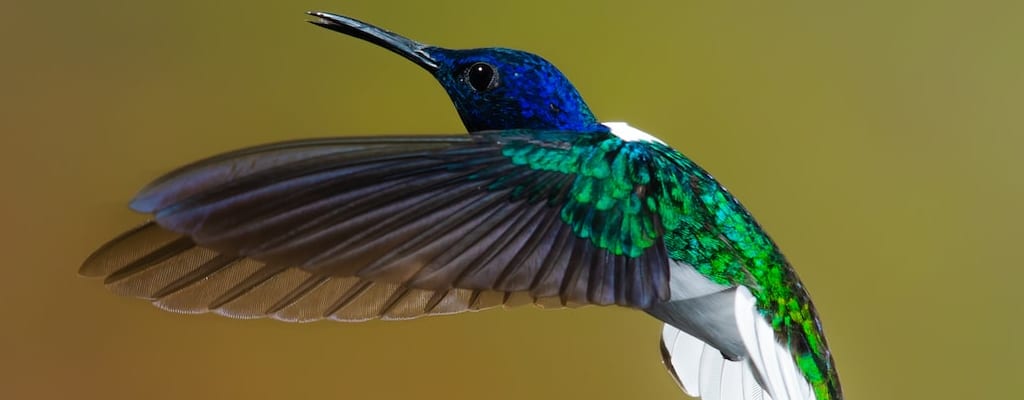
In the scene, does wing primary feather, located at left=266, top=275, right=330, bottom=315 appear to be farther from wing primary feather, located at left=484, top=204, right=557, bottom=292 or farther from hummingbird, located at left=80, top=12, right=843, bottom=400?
wing primary feather, located at left=484, top=204, right=557, bottom=292

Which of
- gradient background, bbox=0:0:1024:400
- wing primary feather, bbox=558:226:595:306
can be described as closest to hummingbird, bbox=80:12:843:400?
wing primary feather, bbox=558:226:595:306

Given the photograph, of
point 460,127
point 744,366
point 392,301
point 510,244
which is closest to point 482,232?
point 510,244

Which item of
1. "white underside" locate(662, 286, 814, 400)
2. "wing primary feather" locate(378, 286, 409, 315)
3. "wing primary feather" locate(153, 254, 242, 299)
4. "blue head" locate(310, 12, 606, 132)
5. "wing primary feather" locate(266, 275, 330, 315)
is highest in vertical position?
"blue head" locate(310, 12, 606, 132)

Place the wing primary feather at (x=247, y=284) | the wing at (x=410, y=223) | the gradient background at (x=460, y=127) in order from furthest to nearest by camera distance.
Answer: the gradient background at (x=460, y=127)
the wing primary feather at (x=247, y=284)
the wing at (x=410, y=223)

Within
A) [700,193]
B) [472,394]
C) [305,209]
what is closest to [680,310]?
[700,193]

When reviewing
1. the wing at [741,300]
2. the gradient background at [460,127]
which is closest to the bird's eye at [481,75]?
Answer: the wing at [741,300]

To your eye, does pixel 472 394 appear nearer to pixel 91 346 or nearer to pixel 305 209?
pixel 91 346

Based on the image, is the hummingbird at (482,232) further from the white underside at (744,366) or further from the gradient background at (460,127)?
the gradient background at (460,127)
